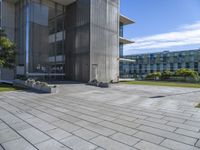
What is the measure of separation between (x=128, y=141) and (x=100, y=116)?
2194 millimetres

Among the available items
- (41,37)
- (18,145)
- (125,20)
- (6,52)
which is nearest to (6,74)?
(6,52)

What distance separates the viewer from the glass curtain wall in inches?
797

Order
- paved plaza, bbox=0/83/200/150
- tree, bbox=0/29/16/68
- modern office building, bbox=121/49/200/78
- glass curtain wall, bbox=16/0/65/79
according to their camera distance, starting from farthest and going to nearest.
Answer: modern office building, bbox=121/49/200/78 → glass curtain wall, bbox=16/0/65/79 → tree, bbox=0/29/16/68 → paved plaza, bbox=0/83/200/150

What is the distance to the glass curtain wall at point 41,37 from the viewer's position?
20234mm

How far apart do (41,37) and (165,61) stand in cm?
6493

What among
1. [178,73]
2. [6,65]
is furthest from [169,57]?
[6,65]

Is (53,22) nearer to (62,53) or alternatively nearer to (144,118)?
(62,53)

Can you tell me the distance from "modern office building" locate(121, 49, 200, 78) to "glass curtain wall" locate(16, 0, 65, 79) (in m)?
39.8

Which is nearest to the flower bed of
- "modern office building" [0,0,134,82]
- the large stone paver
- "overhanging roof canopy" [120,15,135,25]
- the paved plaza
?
"modern office building" [0,0,134,82]

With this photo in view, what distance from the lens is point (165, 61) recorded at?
74.2m

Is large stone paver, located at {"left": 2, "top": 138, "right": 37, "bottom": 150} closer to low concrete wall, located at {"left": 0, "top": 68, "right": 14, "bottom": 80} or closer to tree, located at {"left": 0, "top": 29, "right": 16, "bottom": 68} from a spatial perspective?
tree, located at {"left": 0, "top": 29, "right": 16, "bottom": 68}

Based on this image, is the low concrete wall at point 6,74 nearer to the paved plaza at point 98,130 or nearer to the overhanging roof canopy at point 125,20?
the paved plaza at point 98,130

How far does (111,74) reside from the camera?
23859 millimetres

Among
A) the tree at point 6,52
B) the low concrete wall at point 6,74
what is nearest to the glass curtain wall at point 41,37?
the tree at point 6,52
